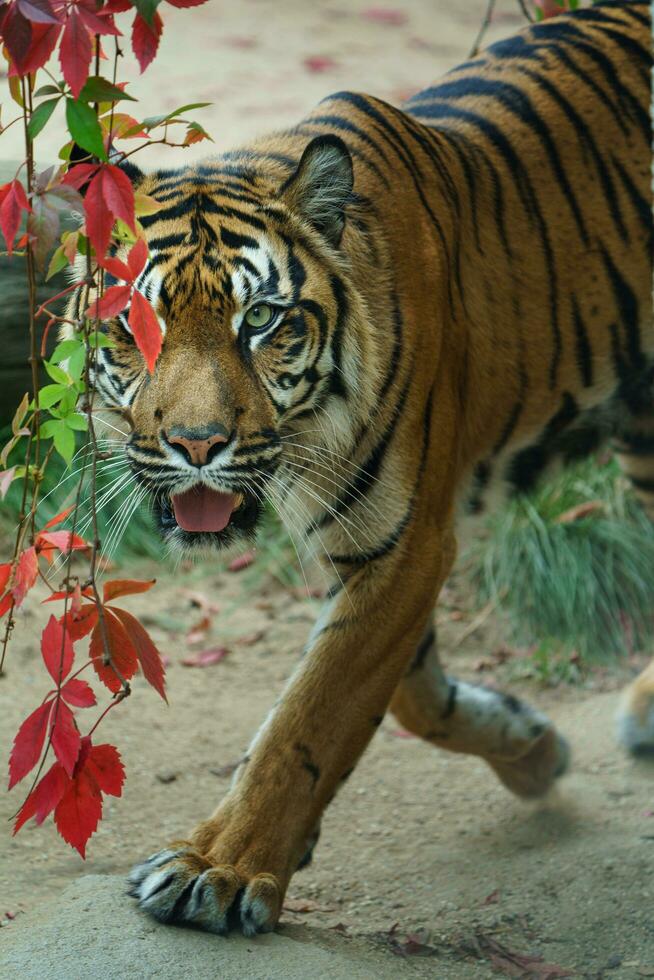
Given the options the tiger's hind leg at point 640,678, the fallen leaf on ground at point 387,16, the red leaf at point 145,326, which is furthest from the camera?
the fallen leaf on ground at point 387,16

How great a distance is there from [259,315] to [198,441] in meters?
0.37

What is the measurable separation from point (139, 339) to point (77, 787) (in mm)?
697

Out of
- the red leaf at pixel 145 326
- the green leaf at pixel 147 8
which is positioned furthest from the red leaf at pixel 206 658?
the green leaf at pixel 147 8

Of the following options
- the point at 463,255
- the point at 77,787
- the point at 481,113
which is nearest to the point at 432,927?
the point at 77,787

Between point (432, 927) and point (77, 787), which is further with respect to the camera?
point (432, 927)

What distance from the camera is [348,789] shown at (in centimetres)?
407

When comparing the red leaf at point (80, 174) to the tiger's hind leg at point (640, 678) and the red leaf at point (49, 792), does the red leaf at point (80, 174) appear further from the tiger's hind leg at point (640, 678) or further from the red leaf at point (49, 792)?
the tiger's hind leg at point (640, 678)

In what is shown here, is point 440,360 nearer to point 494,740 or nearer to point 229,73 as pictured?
point 494,740

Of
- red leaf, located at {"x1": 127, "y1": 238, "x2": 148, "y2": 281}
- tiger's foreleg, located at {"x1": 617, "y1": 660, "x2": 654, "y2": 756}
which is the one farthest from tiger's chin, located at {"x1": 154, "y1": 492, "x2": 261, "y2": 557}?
tiger's foreleg, located at {"x1": 617, "y1": 660, "x2": 654, "y2": 756}

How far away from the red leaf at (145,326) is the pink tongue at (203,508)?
24.1 inches

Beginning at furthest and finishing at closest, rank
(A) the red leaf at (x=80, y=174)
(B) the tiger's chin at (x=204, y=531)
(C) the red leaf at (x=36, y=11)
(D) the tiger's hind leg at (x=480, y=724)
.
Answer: (D) the tiger's hind leg at (x=480, y=724) → (B) the tiger's chin at (x=204, y=531) → (A) the red leaf at (x=80, y=174) → (C) the red leaf at (x=36, y=11)

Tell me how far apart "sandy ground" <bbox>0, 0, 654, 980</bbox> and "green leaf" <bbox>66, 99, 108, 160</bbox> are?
1.68 metres

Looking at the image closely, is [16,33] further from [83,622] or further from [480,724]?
[480,724]

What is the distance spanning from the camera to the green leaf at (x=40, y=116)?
1721 mm
